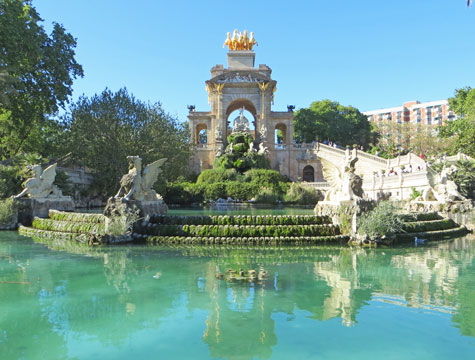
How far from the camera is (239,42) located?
54969 mm

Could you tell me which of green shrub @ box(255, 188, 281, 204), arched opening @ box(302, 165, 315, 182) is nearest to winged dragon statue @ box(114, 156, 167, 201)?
green shrub @ box(255, 188, 281, 204)

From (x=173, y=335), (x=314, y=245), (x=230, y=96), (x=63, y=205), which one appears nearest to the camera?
(x=173, y=335)

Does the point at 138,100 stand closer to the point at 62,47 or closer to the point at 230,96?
the point at 62,47

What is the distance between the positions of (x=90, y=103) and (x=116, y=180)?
5930 mm

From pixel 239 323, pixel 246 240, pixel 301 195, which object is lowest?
pixel 239 323

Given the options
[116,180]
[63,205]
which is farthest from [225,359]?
[116,180]

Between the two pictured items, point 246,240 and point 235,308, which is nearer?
point 235,308

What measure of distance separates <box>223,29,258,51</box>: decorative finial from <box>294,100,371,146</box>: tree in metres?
12.9

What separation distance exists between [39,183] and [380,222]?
14080 millimetres

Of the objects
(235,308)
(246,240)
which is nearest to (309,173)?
(246,240)

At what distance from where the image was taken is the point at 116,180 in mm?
27953

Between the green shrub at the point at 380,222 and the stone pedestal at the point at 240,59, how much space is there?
147 ft

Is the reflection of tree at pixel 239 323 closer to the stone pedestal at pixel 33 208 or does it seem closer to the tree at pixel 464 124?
the stone pedestal at pixel 33 208

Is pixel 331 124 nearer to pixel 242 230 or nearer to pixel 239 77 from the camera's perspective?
pixel 239 77
